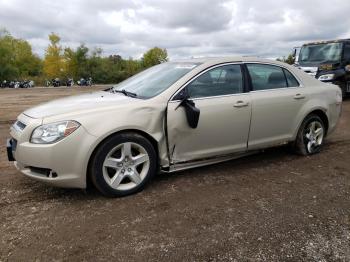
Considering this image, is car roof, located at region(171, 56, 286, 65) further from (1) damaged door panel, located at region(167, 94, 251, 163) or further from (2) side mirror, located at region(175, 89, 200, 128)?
(2) side mirror, located at region(175, 89, 200, 128)

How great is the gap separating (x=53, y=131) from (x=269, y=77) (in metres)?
3.01

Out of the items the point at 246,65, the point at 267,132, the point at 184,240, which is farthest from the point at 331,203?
the point at 246,65

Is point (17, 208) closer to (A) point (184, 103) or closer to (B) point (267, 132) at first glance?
(A) point (184, 103)

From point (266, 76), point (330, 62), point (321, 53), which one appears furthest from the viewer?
point (321, 53)

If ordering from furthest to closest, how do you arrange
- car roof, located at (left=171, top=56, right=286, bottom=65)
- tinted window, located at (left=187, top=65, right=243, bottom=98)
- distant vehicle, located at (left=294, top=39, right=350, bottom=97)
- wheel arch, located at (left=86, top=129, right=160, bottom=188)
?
distant vehicle, located at (left=294, top=39, right=350, bottom=97)
car roof, located at (left=171, top=56, right=286, bottom=65)
tinted window, located at (left=187, top=65, right=243, bottom=98)
wheel arch, located at (left=86, top=129, right=160, bottom=188)

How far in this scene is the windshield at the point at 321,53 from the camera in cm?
1250

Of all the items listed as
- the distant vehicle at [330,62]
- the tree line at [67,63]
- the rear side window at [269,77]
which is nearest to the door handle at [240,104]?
the rear side window at [269,77]

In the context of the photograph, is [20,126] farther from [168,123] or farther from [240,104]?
[240,104]

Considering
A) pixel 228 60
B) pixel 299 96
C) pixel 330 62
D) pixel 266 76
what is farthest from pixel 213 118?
pixel 330 62

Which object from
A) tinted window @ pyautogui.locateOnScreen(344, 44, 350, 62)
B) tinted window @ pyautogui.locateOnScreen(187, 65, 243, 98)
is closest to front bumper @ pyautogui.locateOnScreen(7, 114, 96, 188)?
tinted window @ pyautogui.locateOnScreen(187, 65, 243, 98)

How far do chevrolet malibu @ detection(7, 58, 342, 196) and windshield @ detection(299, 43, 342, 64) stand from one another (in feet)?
26.0

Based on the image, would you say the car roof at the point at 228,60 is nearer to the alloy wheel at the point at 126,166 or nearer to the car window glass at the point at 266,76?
the car window glass at the point at 266,76

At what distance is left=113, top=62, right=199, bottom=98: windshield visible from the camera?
441cm

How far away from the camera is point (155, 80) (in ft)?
15.4
